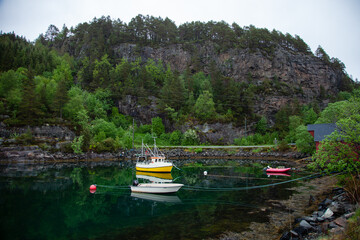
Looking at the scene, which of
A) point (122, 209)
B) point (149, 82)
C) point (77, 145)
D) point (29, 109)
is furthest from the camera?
point (149, 82)

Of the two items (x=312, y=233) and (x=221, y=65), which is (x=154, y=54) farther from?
(x=312, y=233)

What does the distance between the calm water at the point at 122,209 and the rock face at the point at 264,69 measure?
58.4 m

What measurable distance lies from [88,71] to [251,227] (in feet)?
308

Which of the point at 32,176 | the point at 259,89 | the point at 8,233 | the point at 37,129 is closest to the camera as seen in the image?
the point at 8,233

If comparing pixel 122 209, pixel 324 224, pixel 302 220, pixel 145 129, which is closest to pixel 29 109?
pixel 145 129

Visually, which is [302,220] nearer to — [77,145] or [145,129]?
[77,145]

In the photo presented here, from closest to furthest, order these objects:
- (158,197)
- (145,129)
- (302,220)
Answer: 1. (302,220)
2. (158,197)
3. (145,129)

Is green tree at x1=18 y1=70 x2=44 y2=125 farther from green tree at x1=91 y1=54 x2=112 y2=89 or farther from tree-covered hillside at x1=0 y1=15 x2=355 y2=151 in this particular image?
green tree at x1=91 y1=54 x2=112 y2=89

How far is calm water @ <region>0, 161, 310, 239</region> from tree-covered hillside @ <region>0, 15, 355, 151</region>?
32.0m

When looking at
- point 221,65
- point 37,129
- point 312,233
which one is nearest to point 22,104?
point 37,129

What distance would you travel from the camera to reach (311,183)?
29625mm

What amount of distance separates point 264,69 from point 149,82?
50645mm

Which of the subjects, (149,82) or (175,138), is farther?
(149,82)

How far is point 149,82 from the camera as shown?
88062 mm
